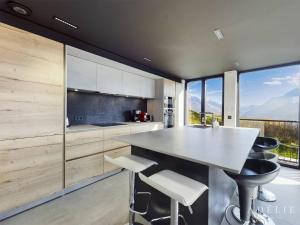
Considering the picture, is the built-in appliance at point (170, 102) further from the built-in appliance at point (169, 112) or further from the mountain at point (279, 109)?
the mountain at point (279, 109)

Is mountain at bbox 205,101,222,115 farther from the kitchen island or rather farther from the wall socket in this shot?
the wall socket

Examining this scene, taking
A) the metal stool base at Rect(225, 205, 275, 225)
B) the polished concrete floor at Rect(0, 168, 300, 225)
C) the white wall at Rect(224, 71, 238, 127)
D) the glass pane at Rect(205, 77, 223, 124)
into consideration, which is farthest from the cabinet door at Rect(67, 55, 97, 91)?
the white wall at Rect(224, 71, 238, 127)

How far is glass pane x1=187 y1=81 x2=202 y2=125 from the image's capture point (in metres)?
5.47

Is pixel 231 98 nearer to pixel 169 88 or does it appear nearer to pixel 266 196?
pixel 169 88

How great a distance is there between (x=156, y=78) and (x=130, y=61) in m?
1.20

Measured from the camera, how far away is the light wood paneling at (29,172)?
180 centimetres

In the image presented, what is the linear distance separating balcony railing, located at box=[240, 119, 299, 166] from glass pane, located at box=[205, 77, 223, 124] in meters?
1.10

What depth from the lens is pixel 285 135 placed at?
3963 millimetres

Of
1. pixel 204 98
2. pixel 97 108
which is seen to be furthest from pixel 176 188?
pixel 204 98

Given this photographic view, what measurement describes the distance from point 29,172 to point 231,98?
15.5 ft

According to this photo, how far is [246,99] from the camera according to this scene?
14.6 ft

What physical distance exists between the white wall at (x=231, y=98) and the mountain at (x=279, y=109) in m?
0.32

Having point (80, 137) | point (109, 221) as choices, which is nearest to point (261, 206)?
point (109, 221)

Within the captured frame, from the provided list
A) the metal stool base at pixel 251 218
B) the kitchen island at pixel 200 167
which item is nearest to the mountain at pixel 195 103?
the metal stool base at pixel 251 218
